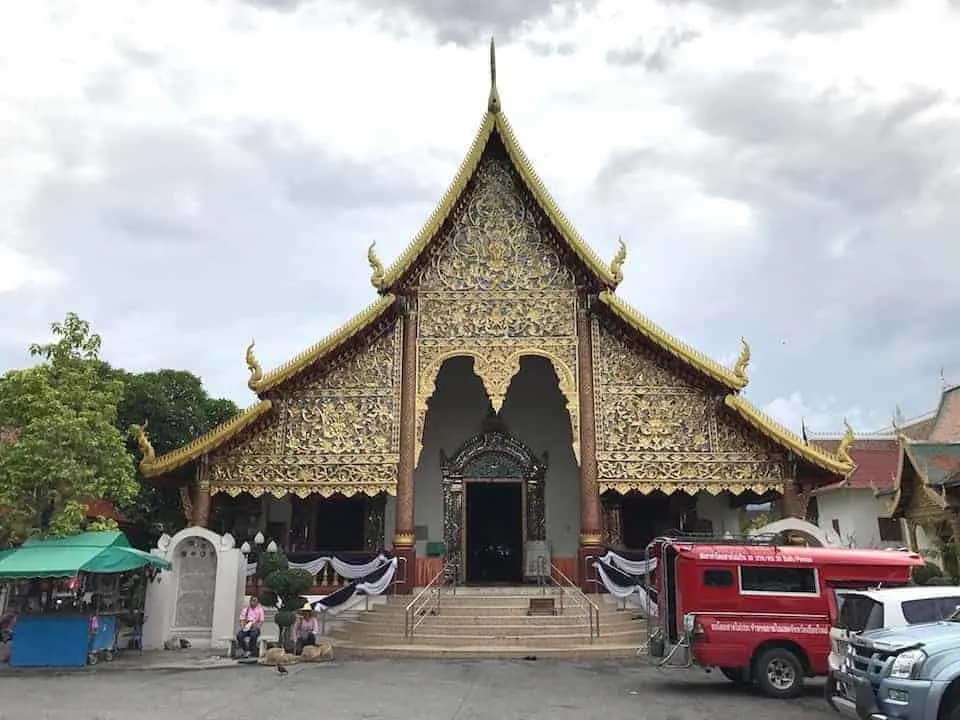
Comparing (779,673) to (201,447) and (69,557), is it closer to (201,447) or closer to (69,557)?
(69,557)

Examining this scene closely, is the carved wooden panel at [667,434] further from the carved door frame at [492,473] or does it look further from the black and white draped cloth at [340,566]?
the black and white draped cloth at [340,566]

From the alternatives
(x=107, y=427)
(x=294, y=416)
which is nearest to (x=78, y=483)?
(x=107, y=427)

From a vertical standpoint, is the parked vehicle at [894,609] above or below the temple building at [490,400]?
below

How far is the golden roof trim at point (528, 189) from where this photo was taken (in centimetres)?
1386

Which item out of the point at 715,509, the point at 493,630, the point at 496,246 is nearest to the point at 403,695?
the point at 493,630

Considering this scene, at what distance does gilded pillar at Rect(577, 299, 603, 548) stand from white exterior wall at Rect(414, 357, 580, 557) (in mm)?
2391

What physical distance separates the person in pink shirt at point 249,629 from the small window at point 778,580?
666 cm

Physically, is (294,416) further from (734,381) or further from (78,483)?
(734,381)

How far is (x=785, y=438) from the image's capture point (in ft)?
42.6

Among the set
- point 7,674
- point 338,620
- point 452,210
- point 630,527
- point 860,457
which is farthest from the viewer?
Result: point 860,457

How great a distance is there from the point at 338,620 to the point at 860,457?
1953 cm

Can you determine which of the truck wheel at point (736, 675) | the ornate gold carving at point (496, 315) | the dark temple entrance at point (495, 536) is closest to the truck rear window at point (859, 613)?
the truck wheel at point (736, 675)

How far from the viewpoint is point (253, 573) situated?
12.8 m

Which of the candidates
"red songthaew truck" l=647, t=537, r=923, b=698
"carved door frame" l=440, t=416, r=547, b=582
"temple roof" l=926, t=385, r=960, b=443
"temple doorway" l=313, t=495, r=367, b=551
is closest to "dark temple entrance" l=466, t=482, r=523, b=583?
"carved door frame" l=440, t=416, r=547, b=582
